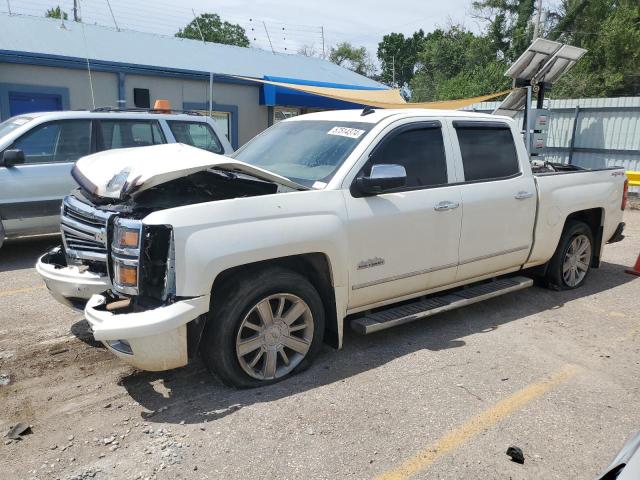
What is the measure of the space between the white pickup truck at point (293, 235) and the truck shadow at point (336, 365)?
0.50ft

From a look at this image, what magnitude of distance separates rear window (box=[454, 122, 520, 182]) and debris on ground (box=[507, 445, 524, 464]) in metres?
2.39

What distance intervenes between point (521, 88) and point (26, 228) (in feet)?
37.6

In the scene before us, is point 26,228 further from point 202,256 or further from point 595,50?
point 595,50

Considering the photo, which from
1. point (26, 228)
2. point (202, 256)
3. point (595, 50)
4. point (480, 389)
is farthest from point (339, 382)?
point (595, 50)

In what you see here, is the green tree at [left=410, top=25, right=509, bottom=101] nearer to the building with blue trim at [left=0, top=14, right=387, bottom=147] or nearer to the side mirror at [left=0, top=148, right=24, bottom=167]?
the building with blue trim at [left=0, top=14, right=387, bottom=147]

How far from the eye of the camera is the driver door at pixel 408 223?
4.04m

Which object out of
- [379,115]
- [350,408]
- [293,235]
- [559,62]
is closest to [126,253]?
[293,235]

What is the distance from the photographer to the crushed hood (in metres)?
3.47

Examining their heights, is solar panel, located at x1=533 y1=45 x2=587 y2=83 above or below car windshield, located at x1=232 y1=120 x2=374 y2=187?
above

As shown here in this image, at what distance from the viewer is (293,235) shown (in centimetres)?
363

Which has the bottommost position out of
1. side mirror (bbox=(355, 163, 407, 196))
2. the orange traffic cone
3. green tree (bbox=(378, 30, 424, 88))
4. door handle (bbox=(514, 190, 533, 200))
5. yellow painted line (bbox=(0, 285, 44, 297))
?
yellow painted line (bbox=(0, 285, 44, 297))

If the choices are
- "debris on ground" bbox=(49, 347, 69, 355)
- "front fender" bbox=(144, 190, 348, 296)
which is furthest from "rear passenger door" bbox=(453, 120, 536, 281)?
"debris on ground" bbox=(49, 347, 69, 355)

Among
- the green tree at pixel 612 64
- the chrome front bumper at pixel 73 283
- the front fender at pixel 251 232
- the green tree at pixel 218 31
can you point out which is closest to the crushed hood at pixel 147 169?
the front fender at pixel 251 232

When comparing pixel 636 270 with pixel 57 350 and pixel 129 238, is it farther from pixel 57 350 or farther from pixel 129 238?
pixel 57 350
